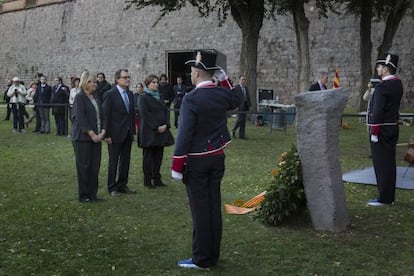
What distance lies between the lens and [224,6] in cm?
2016

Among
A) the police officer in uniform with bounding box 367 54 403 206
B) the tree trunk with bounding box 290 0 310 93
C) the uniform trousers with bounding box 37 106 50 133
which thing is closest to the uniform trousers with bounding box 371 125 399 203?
the police officer in uniform with bounding box 367 54 403 206

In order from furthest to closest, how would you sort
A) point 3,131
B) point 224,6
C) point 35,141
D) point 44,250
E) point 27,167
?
1. point 224,6
2. point 3,131
3. point 35,141
4. point 27,167
5. point 44,250

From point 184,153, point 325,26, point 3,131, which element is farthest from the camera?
point 325,26

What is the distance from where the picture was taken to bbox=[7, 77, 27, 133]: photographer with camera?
16547 millimetres

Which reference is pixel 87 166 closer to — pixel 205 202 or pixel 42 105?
pixel 205 202

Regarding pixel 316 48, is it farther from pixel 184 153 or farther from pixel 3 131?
pixel 184 153

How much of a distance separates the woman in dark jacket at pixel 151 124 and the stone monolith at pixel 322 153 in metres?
2.86

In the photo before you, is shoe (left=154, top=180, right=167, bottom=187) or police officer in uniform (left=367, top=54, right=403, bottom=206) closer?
police officer in uniform (left=367, top=54, right=403, bottom=206)

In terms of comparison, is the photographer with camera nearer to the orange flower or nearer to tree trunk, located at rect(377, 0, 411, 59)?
the orange flower

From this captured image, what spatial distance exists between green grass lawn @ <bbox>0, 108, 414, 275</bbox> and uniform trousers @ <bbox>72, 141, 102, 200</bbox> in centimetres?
22

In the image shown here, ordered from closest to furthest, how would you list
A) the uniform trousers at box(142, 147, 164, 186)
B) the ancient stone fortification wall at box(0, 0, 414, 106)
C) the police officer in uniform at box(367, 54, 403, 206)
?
the police officer in uniform at box(367, 54, 403, 206) → the uniform trousers at box(142, 147, 164, 186) → the ancient stone fortification wall at box(0, 0, 414, 106)

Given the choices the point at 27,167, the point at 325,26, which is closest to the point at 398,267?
the point at 27,167

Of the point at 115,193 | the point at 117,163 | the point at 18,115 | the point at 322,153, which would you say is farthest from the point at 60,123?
the point at 322,153

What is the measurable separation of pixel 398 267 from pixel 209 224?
1.62m
